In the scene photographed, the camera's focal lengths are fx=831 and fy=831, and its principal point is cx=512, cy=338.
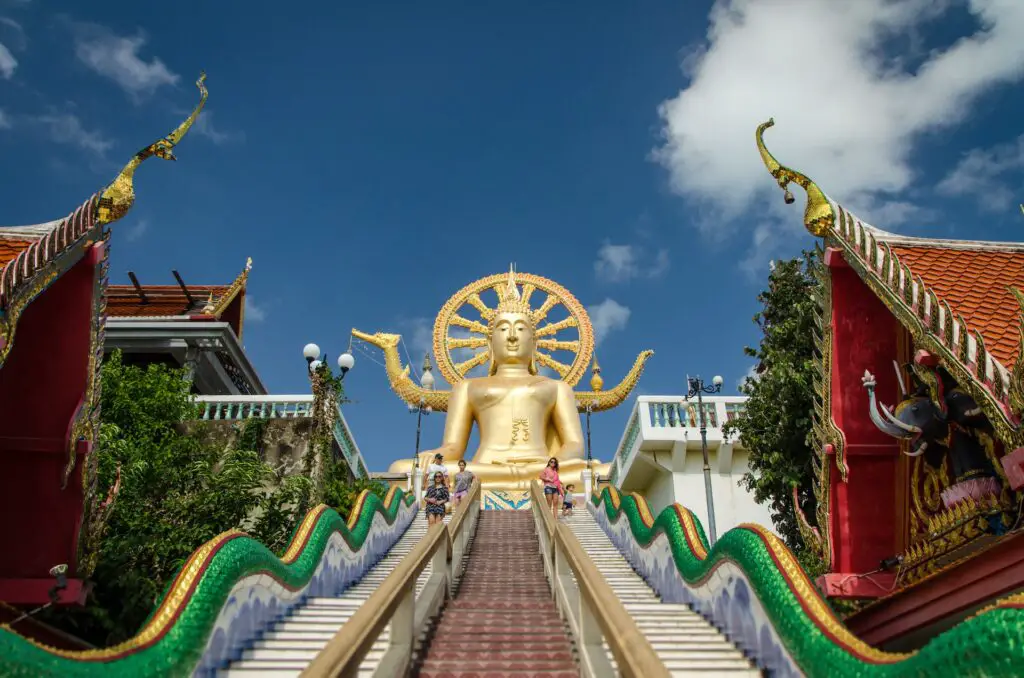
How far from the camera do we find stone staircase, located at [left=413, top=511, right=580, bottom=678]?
4258 mm

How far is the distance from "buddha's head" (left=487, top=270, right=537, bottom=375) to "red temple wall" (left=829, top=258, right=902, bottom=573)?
11.4 meters

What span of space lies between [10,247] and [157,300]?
16.3m

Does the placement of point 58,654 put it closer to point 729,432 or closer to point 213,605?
point 213,605

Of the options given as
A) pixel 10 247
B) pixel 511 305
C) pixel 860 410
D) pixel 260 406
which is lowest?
pixel 860 410

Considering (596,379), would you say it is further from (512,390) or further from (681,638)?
(681,638)

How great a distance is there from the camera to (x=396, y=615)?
4078 millimetres

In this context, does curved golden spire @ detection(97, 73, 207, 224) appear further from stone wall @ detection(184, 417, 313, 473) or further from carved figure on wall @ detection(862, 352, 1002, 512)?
stone wall @ detection(184, 417, 313, 473)

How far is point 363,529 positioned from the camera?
8297 millimetres

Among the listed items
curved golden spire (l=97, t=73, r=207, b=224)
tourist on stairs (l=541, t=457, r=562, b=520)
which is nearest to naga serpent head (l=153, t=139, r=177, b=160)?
curved golden spire (l=97, t=73, r=207, b=224)

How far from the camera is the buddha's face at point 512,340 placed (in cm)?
1750

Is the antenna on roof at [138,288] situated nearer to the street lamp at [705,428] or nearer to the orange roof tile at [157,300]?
the orange roof tile at [157,300]

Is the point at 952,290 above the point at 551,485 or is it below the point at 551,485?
above

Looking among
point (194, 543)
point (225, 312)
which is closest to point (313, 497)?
point (194, 543)

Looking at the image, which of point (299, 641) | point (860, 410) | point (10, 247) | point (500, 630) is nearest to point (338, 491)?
point (10, 247)
